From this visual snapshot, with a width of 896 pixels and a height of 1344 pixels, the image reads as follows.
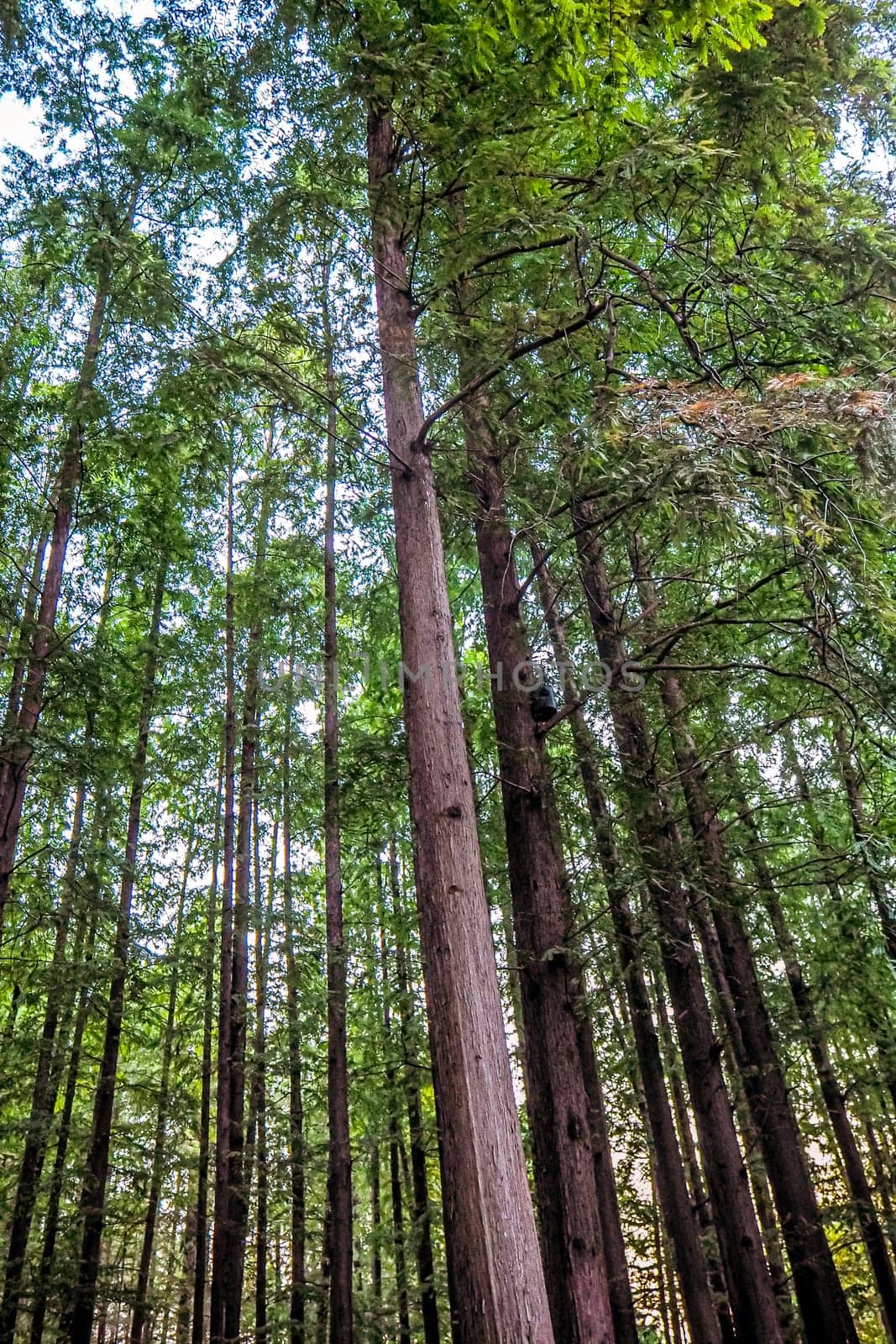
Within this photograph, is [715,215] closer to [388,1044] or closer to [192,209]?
[192,209]

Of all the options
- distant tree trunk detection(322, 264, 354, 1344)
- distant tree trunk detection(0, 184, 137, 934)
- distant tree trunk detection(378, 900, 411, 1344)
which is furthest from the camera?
distant tree trunk detection(378, 900, 411, 1344)

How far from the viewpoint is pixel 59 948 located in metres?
9.30

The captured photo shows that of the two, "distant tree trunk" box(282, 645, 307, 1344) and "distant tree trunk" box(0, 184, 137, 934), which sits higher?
"distant tree trunk" box(0, 184, 137, 934)

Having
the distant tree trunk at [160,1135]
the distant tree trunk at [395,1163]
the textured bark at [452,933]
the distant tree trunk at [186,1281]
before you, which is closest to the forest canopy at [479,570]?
the textured bark at [452,933]

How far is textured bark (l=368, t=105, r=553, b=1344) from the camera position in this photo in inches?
124

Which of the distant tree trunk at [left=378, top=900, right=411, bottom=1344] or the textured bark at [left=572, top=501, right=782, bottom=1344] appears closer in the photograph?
the textured bark at [left=572, top=501, right=782, bottom=1344]

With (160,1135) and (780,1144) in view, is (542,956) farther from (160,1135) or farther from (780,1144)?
(160,1135)

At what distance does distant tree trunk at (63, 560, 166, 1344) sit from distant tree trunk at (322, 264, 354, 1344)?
2039 millimetres

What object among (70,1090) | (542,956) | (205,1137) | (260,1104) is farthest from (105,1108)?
(542,956)

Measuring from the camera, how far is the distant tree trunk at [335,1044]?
284 inches

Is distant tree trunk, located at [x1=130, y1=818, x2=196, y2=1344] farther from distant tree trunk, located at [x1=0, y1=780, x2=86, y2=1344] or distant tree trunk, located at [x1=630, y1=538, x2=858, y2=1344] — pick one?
distant tree trunk, located at [x1=630, y1=538, x2=858, y2=1344]

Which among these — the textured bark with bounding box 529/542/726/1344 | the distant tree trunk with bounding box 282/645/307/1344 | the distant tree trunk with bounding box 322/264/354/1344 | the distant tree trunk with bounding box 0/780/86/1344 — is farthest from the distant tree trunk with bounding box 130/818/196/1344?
the textured bark with bounding box 529/542/726/1344

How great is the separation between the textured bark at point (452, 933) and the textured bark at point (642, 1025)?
1524mm

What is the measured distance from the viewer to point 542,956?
17.7ft
